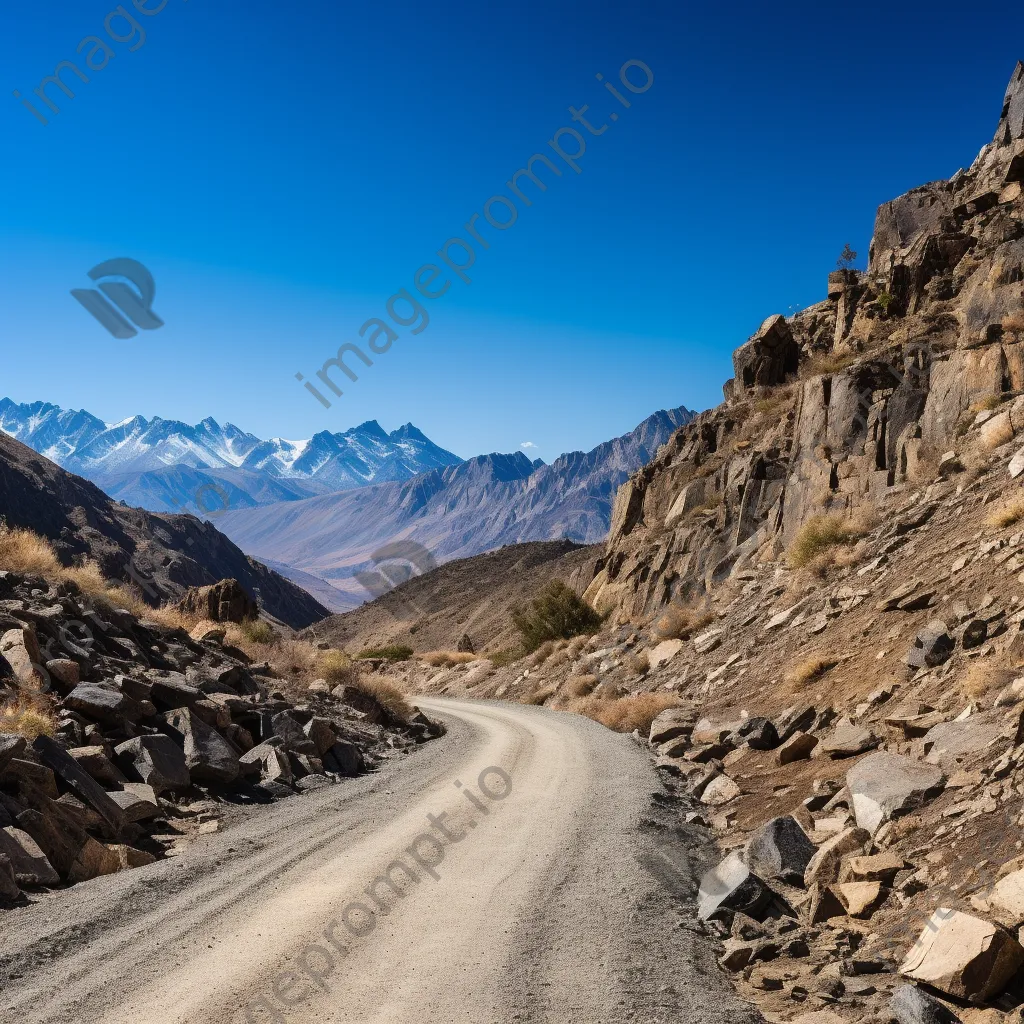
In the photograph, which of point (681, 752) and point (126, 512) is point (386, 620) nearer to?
point (681, 752)

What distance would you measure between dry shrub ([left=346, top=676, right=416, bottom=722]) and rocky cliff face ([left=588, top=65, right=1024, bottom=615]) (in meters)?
12.8

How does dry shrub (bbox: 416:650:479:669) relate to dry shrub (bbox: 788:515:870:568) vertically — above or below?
below

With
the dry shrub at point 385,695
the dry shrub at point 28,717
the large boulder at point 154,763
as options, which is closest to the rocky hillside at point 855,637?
the dry shrub at point 385,695

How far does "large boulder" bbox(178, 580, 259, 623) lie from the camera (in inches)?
1421

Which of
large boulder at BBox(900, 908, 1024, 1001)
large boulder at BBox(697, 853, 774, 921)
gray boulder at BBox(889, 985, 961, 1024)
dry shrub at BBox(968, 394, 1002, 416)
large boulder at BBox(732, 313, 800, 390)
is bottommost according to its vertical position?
large boulder at BBox(697, 853, 774, 921)

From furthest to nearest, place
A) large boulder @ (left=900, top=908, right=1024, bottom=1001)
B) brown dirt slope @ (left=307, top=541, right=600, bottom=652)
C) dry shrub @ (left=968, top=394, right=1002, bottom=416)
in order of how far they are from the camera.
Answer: brown dirt slope @ (left=307, top=541, right=600, bottom=652) < dry shrub @ (left=968, top=394, right=1002, bottom=416) < large boulder @ (left=900, top=908, right=1024, bottom=1001)

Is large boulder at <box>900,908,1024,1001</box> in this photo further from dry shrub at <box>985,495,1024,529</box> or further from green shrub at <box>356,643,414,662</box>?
green shrub at <box>356,643,414,662</box>

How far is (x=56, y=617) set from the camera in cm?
1473

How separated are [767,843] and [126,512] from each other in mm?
194452

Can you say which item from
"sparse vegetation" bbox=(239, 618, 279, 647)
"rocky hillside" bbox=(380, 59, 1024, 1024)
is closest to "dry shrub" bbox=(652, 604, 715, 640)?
"rocky hillside" bbox=(380, 59, 1024, 1024)

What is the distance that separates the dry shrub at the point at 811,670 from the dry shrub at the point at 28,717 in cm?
1288

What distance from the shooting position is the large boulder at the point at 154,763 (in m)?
11.6

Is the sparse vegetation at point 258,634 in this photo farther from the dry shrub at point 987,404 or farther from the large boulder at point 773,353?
the large boulder at point 773,353

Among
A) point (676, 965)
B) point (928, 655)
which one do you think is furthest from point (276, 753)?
point (928, 655)
